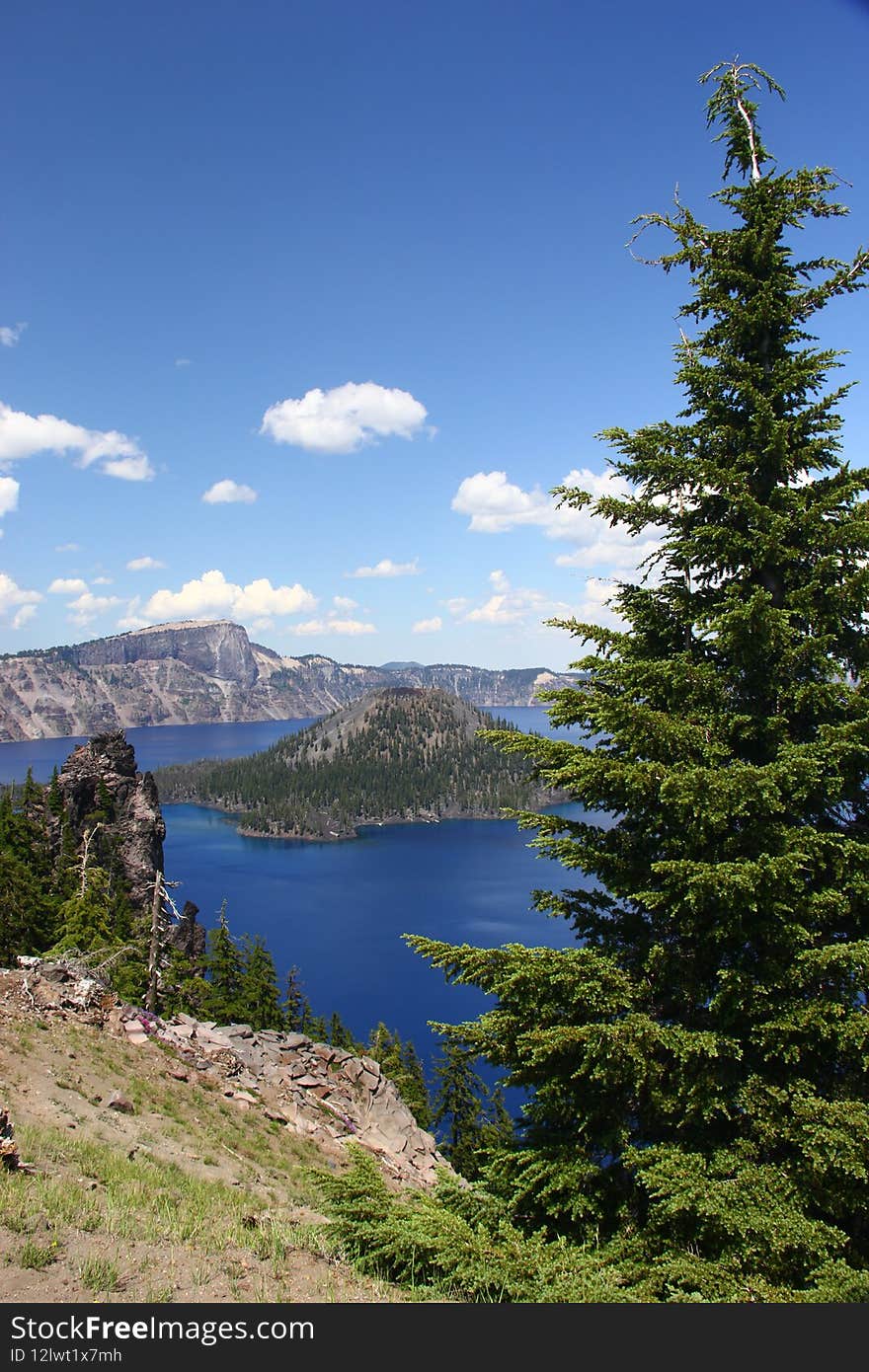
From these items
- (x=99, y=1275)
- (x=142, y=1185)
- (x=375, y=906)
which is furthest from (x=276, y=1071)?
(x=375, y=906)

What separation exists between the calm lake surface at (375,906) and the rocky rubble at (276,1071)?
25.1m

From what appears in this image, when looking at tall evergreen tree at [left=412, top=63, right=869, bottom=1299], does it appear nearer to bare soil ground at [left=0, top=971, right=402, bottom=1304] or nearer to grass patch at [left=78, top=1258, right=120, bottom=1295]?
bare soil ground at [left=0, top=971, right=402, bottom=1304]

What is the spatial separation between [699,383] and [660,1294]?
1078 cm

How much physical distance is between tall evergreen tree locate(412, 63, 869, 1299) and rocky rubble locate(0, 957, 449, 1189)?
14925mm

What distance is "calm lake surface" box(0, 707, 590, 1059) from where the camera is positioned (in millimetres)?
83312

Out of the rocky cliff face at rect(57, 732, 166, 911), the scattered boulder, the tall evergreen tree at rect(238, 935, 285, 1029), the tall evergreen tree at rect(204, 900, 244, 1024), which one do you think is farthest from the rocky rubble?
the rocky cliff face at rect(57, 732, 166, 911)

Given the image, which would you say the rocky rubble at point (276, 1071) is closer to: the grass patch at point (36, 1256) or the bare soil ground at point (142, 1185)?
the bare soil ground at point (142, 1185)

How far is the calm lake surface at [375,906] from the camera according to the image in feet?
273

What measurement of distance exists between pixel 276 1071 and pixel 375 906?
9942 centimetres

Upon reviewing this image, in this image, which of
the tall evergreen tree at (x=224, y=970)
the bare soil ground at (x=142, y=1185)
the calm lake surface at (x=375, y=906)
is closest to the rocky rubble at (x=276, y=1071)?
the bare soil ground at (x=142, y=1185)

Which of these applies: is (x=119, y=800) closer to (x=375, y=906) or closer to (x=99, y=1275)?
(x=375, y=906)

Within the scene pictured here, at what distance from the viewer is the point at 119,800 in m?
70.1
